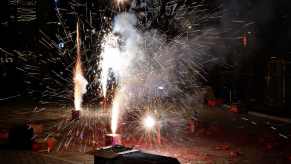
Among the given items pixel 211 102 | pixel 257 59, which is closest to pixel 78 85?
pixel 211 102

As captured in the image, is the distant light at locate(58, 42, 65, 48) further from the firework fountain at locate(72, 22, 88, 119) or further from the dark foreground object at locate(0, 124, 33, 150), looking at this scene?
the dark foreground object at locate(0, 124, 33, 150)

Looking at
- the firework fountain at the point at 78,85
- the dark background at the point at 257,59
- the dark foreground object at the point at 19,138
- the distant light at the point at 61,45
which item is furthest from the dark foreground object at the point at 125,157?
the distant light at the point at 61,45

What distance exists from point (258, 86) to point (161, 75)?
26.6 feet

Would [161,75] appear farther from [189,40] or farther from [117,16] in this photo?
[117,16]

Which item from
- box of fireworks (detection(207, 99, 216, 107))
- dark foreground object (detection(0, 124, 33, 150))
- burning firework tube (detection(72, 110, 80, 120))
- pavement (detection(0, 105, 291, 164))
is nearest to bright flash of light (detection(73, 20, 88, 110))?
burning firework tube (detection(72, 110, 80, 120))

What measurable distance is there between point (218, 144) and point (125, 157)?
608cm

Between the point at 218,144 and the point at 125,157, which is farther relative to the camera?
the point at 218,144

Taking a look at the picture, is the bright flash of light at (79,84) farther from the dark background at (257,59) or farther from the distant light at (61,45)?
the dark background at (257,59)

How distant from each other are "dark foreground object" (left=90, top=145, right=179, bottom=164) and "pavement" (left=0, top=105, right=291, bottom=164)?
294cm

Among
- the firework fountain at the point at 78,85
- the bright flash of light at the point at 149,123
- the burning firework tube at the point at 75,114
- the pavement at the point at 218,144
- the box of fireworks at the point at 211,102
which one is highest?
the firework fountain at the point at 78,85

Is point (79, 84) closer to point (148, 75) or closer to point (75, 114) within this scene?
point (148, 75)

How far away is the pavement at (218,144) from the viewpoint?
396 inches

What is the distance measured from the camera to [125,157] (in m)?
6.39

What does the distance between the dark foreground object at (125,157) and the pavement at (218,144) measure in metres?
2.94
